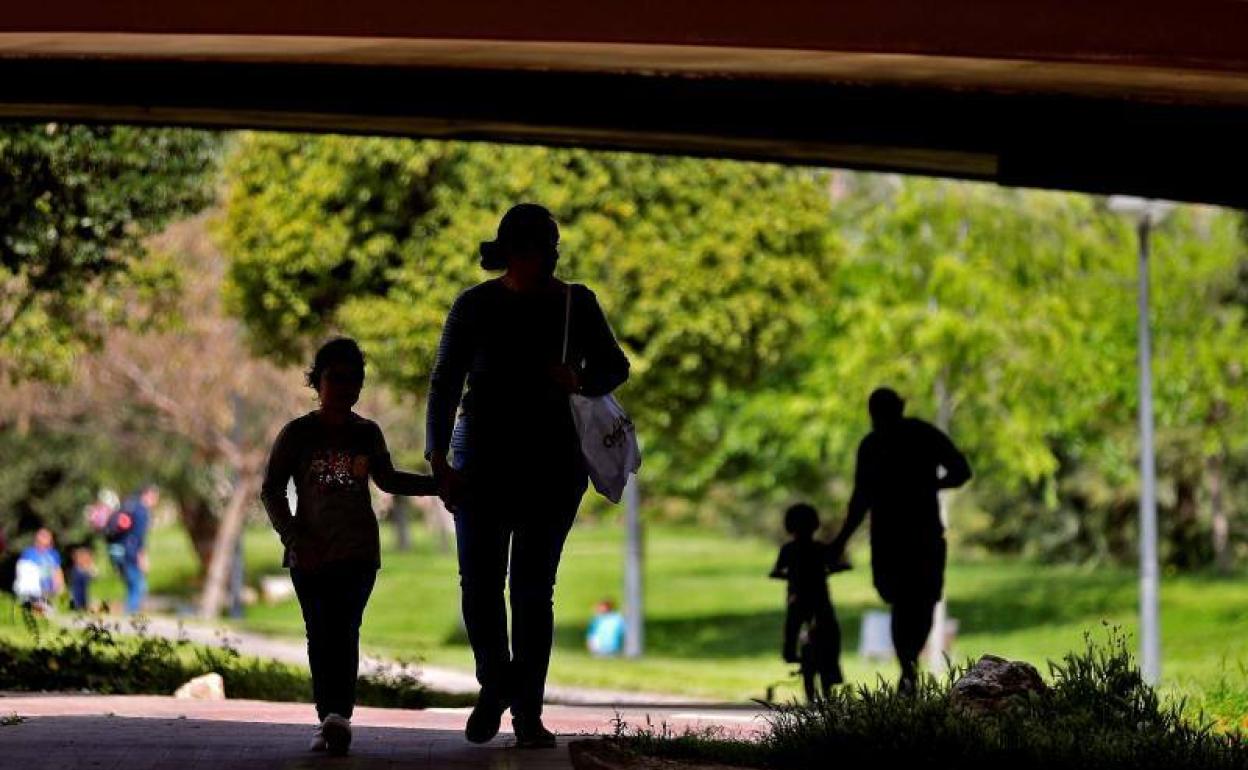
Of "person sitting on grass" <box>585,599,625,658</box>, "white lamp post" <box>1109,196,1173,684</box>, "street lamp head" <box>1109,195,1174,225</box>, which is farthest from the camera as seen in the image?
"person sitting on grass" <box>585,599,625,658</box>

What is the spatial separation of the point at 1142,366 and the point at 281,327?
11123mm

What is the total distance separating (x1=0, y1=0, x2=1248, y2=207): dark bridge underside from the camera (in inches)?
327

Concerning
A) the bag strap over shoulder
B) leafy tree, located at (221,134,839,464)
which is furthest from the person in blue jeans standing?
the bag strap over shoulder

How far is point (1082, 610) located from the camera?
148 feet

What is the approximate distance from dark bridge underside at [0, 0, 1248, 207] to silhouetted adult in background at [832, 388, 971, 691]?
2.01 metres

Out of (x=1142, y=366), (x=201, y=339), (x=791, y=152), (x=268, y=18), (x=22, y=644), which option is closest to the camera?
(x=268, y=18)

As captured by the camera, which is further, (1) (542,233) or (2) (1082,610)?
(2) (1082,610)

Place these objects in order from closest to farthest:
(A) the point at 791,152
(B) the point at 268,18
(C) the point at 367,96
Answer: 1. (B) the point at 268,18
2. (C) the point at 367,96
3. (A) the point at 791,152

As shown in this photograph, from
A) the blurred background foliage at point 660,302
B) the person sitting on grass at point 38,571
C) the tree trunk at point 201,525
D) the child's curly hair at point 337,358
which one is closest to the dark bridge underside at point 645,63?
the child's curly hair at point 337,358

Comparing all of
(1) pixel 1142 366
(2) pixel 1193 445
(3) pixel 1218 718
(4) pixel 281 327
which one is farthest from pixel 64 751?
(2) pixel 1193 445

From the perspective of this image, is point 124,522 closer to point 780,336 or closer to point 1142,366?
point 780,336

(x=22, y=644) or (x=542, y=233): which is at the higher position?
(x=542, y=233)

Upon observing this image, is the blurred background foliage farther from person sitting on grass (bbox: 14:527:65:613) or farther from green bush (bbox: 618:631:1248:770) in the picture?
green bush (bbox: 618:631:1248:770)

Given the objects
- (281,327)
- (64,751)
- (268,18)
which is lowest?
(64,751)
